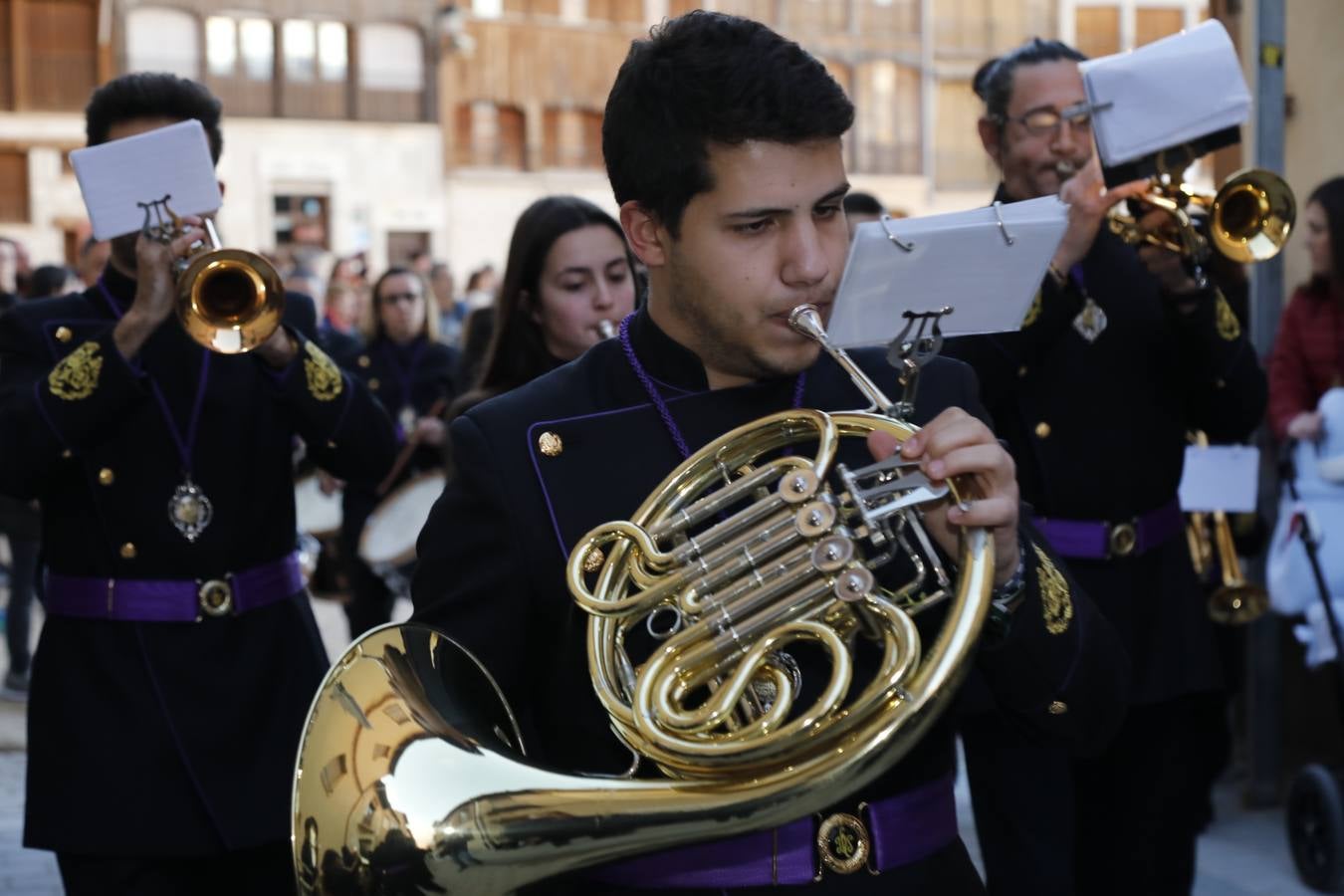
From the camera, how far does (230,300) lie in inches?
143

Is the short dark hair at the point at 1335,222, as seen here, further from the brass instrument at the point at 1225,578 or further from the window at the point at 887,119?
the window at the point at 887,119

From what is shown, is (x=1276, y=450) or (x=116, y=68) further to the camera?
(x=116, y=68)

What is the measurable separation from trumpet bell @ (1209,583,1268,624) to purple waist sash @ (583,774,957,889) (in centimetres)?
Result: 301

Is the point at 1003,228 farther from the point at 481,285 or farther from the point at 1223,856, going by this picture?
the point at 481,285

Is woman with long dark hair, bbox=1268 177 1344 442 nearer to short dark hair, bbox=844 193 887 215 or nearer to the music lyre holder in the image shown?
short dark hair, bbox=844 193 887 215

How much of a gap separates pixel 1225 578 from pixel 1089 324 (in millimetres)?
1414

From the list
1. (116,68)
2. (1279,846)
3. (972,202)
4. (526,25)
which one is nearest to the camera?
(1279,846)

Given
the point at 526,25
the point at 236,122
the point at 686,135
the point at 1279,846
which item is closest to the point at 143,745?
the point at 686,135

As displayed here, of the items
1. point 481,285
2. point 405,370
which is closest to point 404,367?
point 405,370

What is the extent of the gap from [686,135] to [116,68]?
3030cm

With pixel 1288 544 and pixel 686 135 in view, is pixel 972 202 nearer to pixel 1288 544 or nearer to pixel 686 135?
pixel 1288 544

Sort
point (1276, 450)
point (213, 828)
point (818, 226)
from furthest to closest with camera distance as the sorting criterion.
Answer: point (1276, 450), point (213, 828), point (818, 226)

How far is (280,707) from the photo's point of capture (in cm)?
379

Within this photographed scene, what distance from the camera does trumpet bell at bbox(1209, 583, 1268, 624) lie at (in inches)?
196
